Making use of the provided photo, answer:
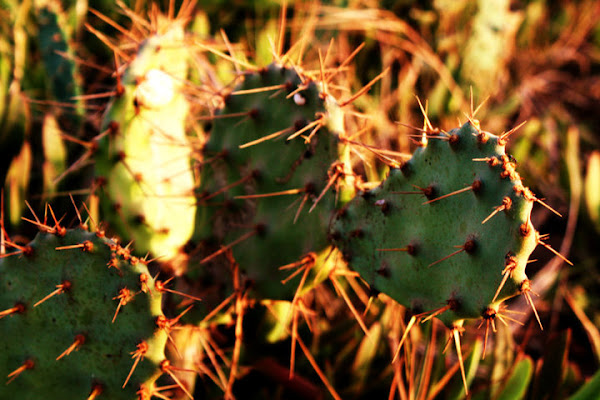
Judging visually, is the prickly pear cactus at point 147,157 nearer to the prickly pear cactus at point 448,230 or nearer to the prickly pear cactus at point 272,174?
the prickly pear cactus at point 272,174

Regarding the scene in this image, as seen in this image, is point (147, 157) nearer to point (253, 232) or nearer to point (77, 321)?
point (253, 232)

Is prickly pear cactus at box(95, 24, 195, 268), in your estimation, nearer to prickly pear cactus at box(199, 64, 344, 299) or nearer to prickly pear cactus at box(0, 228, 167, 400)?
prickly pear cactus at box(199, 64, 344, 299)

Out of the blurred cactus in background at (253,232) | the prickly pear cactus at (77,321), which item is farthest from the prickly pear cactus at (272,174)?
the prickly pear cactus at (77,321)

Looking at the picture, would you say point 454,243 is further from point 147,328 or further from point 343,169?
point 147,328

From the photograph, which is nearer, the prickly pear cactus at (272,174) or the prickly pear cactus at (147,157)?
the prickly pear cactus at (272,174)

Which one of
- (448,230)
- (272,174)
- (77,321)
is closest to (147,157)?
(272,174)

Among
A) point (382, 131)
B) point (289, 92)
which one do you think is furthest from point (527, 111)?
point (289, 92)
